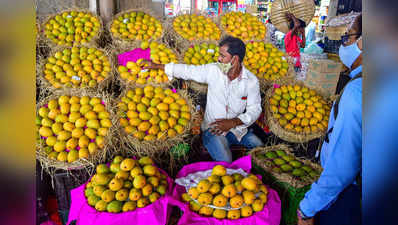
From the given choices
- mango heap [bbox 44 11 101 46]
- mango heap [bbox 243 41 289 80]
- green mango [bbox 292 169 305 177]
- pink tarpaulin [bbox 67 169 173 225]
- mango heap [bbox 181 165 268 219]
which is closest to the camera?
pink tarpaulin [bbox 67 169 173 225]

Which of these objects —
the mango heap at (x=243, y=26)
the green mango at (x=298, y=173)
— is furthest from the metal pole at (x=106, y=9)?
the green mango at (x=298, y=173)

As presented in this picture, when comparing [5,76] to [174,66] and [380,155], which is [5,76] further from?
[174,66]

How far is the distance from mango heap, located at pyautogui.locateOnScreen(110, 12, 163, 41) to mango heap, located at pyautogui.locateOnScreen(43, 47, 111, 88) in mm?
606

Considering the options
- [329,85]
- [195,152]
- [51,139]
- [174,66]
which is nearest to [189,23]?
[174,66]

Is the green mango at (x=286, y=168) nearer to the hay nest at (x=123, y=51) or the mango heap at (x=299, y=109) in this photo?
the mango heap at (x=299, y=109)

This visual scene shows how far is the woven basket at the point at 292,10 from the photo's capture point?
16.1 feet

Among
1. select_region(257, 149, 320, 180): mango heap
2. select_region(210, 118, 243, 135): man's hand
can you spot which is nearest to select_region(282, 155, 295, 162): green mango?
select_region(257, 149, 320, 180): mango heap

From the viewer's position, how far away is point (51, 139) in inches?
82.0

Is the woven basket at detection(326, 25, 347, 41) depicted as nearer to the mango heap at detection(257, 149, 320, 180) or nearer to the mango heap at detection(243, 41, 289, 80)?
the mango heap at detection(243, 41, 289, 80)

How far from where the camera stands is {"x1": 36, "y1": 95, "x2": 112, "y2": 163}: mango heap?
205 cm

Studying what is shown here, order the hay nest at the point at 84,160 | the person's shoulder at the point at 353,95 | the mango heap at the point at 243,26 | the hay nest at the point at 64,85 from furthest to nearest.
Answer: the mango heap at the point at 243,26, the hay nest at the point at 64,85, the hay nest at the point at 84,160, the person's shoulder at the point at 353,95

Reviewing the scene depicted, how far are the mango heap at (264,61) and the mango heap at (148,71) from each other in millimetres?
1253

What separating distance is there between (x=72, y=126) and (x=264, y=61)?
2917 millimetres

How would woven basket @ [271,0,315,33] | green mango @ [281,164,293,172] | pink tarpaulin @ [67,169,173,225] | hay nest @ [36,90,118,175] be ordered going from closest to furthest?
1. pink tarpaulin @ [67,169,173,225]
2. hay nest @ [36,90,118,175]
3. green mango @ [281,164,293,172]
4. woven basket @ [271,0,315,33]
